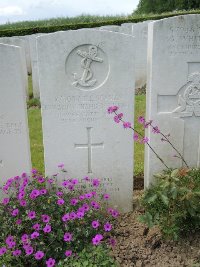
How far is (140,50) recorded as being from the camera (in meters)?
8.70

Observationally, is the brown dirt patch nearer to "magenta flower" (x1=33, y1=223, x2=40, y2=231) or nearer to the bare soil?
the bare soil

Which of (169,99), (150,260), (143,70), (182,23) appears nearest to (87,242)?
(150,260)

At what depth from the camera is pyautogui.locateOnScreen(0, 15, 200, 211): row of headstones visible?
10.7ft

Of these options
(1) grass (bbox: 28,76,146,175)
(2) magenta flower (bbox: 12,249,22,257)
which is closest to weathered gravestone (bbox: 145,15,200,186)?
(1) grass (bbox: 28,76,146,175)

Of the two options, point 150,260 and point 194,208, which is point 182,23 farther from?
point 150,260

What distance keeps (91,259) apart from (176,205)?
0.83 metres

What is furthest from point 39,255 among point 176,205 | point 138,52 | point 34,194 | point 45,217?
point 138,52

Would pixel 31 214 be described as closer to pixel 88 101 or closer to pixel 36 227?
pixel 36 227

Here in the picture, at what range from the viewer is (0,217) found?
10.2 feet

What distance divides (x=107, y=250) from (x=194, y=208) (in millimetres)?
755

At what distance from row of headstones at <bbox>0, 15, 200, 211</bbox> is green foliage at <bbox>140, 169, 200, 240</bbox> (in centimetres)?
69

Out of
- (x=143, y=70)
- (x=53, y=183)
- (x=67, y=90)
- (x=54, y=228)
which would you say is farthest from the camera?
(x=143, y=70)

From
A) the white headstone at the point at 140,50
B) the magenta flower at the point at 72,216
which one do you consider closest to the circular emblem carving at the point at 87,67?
the magenta flower at the point at 72,216

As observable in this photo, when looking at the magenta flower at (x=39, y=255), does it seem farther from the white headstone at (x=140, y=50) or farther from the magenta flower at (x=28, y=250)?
the white headstone at (x=140, y=50)
